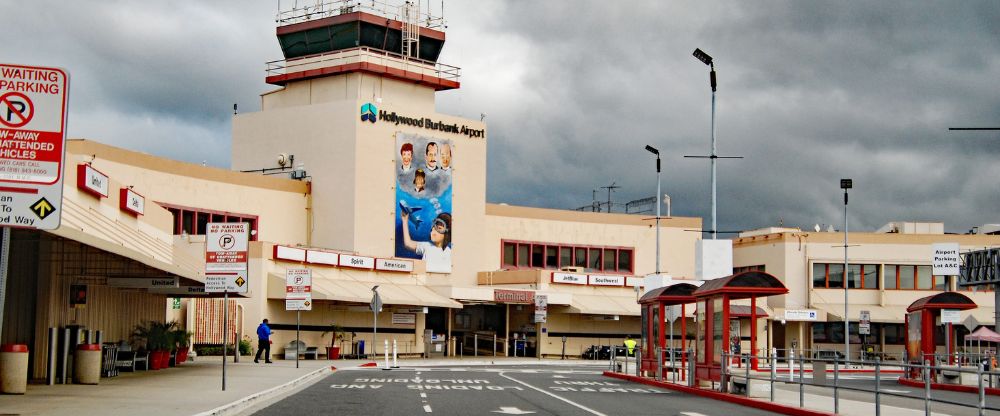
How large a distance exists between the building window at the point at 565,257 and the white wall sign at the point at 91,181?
39194 millimetres

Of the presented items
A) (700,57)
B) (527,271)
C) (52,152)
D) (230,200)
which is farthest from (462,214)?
(52,152)

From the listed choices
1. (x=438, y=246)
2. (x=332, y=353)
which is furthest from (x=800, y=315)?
(x=332, y=353)

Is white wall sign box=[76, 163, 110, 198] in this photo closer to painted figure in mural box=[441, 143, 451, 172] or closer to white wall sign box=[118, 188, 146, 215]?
white wall sign box=[118, 188, 146, 215]

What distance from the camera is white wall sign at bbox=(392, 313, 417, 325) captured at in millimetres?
57844

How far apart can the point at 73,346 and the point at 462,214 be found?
38.0 m

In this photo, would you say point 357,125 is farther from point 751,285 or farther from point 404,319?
point 751,285

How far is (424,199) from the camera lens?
63031 millimetres

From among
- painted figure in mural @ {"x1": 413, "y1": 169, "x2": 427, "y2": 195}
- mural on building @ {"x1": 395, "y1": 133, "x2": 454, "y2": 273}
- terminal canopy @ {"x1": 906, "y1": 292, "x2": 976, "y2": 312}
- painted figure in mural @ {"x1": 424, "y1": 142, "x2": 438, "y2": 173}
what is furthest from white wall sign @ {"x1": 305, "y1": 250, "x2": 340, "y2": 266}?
terminal canopy @ {"x1": 906, "y1": 292, "x2": 976, "y2": 312}

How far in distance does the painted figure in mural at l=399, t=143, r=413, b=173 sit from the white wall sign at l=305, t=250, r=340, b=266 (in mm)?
8018

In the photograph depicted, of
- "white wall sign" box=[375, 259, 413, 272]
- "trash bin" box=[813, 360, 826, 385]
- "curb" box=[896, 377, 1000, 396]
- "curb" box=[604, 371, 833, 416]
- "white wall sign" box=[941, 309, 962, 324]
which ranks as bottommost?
"curb" box=[896, 377, 1000, 396]

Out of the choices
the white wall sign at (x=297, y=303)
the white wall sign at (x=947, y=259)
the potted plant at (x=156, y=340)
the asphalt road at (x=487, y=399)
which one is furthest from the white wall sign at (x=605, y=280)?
the potted plant at (x=156, y=340)

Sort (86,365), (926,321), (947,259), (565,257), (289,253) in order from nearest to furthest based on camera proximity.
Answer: (86,365) < (926,321) < (947,259) < (289,253) < (565,257)

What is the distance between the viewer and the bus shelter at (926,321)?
39062 mm

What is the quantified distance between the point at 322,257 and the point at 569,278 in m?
16.1
